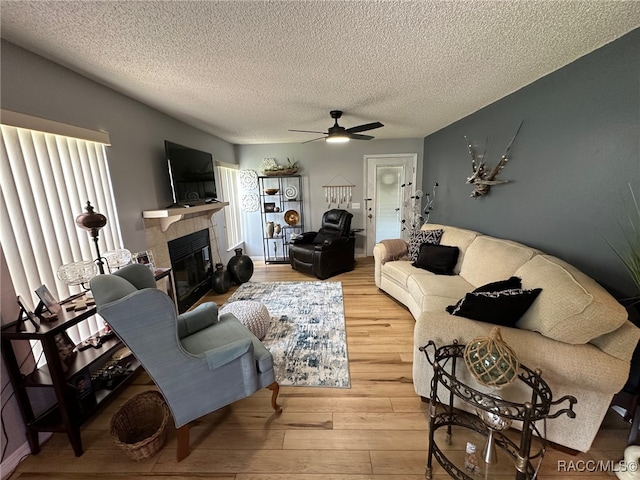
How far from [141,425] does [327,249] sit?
3.01m

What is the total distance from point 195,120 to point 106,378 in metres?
2.90

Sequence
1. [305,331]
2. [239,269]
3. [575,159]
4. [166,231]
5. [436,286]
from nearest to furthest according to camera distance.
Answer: [575,159] → [436,286] → [305,331] → [166,231] → [239,269]

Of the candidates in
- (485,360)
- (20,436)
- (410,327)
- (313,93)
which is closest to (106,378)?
(20,436)

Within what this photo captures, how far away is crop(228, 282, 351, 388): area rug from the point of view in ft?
6.68

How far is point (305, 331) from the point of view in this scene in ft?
8.58

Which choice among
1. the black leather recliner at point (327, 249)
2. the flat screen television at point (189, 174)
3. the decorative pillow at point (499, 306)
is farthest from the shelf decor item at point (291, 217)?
the decorative pillow at point (499, 306)

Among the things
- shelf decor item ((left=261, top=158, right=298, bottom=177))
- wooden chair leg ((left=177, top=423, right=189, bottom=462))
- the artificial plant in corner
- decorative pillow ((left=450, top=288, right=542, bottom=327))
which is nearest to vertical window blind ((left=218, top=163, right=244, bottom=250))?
shelf decor item ((left=261, top=158, right=298, bottom=177))

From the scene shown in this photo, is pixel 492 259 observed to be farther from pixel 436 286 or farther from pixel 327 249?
pixel 327 249

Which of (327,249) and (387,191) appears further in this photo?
(387,191)

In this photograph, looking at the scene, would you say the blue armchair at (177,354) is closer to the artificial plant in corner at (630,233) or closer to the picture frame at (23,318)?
the picture frame at (23,318)

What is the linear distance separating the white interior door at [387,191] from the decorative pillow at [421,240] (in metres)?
1.65

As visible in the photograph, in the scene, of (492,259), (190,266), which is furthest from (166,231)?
(492,259)

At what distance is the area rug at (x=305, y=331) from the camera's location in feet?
6.68

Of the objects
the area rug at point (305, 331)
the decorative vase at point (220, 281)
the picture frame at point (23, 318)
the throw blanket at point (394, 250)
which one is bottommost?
the area rug at point (305, 331)
